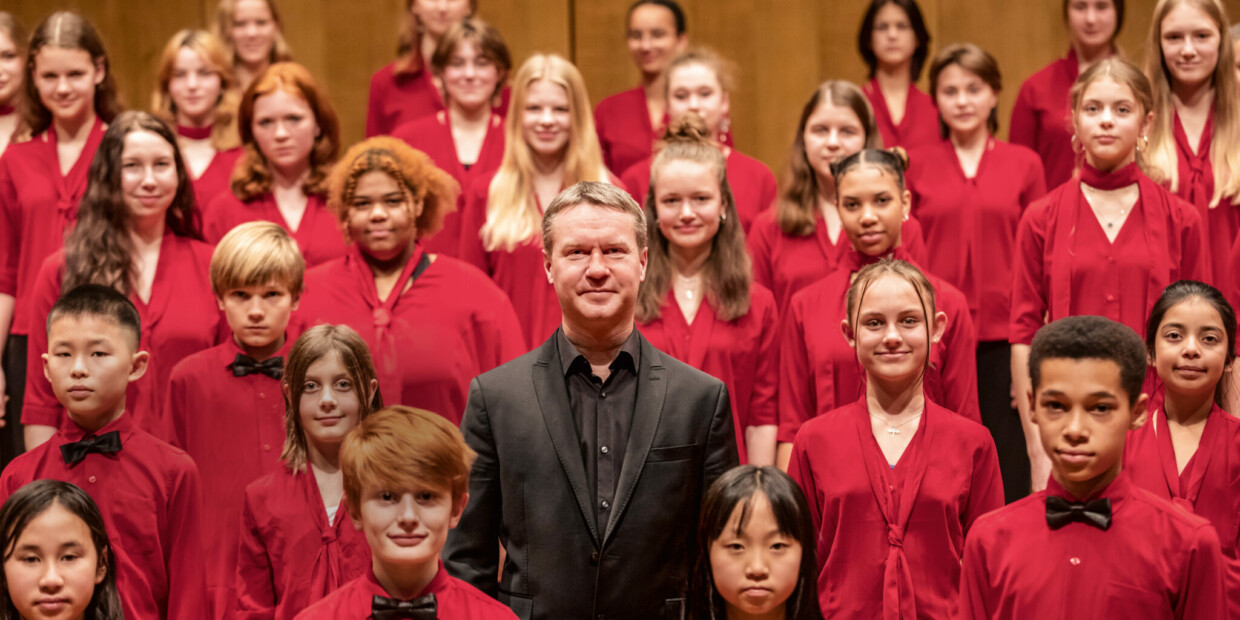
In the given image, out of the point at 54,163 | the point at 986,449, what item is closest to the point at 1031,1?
the point at 986,449

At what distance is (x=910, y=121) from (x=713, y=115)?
78cm

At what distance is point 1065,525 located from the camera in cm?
225

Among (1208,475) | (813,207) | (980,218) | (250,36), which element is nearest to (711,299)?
(813,207)

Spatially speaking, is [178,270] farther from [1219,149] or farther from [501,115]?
[1219,149]

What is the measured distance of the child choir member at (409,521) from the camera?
221 cm

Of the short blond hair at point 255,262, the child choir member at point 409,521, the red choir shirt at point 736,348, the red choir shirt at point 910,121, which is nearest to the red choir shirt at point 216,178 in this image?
the short blond hair at point 255,262

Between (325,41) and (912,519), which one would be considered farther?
(325,41)

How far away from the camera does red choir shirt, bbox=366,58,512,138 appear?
5.01m

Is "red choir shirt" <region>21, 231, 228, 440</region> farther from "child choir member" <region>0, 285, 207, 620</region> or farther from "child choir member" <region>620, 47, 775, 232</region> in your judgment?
"child choir member" <region>620, 47, 775, 232</region>

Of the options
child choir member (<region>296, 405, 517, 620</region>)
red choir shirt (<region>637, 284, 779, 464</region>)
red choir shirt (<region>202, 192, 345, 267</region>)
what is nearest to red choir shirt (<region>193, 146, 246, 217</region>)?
red choir shirt (<region>202, 192, 345, 267</region>)

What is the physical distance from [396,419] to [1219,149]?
8.53 ft

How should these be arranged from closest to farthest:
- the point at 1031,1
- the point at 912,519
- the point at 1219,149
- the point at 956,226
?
the point at 912,519, the point at 1219,149, the point at 956,226, the point at 1031,1

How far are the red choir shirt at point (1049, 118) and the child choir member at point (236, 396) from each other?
103 inches

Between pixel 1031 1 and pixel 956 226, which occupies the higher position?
pixel 1031 1
